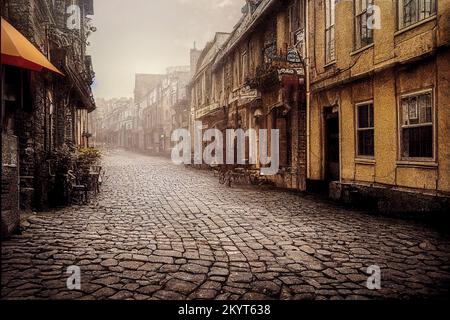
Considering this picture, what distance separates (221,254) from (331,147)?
25.0 ft

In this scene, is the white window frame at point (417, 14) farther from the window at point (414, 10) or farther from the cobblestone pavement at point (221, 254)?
the cobblestone pavement at point (221, 254)

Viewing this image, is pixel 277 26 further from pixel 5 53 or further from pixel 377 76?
pixel 5 53

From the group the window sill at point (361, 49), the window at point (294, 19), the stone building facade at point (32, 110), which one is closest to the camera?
the stone building facade at point (32, 110)

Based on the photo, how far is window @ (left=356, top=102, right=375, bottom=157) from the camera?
9.14 m

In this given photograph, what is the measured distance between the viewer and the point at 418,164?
747 centimetres

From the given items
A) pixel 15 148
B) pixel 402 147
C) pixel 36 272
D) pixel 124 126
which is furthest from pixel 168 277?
pixel 124 126

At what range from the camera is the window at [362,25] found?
9047 mm

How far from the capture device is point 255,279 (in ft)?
13.3

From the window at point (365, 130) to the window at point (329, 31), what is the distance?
2305mm

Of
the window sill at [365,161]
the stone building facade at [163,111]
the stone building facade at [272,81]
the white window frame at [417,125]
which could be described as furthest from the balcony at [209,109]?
the white window frame at [417,125]

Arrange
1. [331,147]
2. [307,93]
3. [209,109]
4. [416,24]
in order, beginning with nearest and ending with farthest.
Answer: [416,24] → [331,147] → [307,93] → [209,109]

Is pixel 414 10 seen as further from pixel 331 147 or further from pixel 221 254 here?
pixel 221 254
